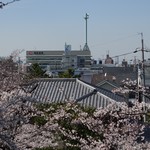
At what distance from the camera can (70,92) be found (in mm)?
19188

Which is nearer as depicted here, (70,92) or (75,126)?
(75,126)

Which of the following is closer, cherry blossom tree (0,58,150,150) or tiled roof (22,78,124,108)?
cherry blossom tree (0,58,150,150)

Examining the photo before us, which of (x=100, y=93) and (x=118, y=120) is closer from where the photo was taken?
(x=118, y=120)

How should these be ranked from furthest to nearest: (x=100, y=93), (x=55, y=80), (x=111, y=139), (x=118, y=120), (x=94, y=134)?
(x=55, y=80) < (x=100, y=93) < (x=94, y=134) < (x=118, y=120) < (x=111, y=139)

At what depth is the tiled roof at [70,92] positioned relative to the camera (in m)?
18.3

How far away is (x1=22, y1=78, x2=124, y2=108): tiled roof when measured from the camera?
18339 millimetres

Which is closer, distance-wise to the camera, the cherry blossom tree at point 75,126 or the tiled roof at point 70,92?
the cherry blossom tree at point 75,126

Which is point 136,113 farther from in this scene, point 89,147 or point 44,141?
point 44,141

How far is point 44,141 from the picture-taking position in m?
8.73

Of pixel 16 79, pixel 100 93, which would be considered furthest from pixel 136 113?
pixel 100 93

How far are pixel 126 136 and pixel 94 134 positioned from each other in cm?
261

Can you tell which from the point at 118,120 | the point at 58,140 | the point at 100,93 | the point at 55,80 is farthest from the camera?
the point at 55,80

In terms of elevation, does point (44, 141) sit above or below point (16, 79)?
below

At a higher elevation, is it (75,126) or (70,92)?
(70,92)
